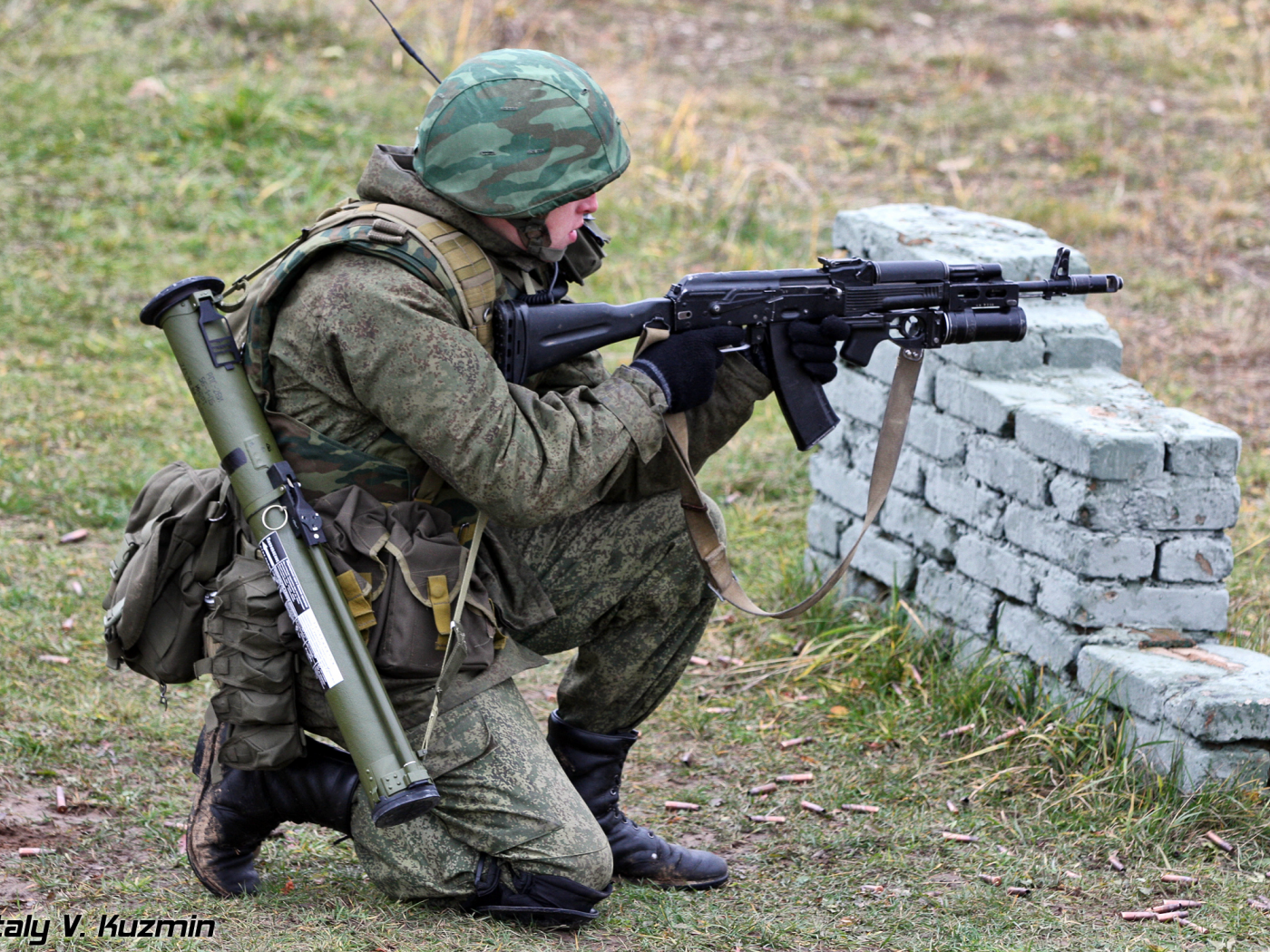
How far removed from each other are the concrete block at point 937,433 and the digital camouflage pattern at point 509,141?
1719mm

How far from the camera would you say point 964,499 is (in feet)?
13.3

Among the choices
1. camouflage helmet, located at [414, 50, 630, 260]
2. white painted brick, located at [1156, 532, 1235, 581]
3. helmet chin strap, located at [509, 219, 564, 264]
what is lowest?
white painted brick, located at [1156, 532, 1235, 581]

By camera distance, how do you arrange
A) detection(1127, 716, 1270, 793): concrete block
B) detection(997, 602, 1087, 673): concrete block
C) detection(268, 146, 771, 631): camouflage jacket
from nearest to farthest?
detection(268, 146, 771, 631): camouflage jacket < detection(1127, 716, 1270, 793): concrete block < detection(997, 602, 1087, 673): concrete block

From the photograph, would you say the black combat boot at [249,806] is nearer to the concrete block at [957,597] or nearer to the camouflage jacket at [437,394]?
the camouflage jacket at [437,394]

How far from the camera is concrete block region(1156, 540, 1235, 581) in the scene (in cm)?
366

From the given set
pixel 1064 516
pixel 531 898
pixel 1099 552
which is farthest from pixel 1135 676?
pixel 531 898

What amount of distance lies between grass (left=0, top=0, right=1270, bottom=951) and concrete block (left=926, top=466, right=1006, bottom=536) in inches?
15.5

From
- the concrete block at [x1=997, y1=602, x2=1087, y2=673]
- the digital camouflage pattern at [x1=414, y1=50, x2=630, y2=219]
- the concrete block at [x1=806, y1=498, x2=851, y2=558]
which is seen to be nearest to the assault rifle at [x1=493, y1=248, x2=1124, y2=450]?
the digital camouflage pattern at [x1=414, y1=50, x2=630, y2=219]

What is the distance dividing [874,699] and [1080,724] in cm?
67

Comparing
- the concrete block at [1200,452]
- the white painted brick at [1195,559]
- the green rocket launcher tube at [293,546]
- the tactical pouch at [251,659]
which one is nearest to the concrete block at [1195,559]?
the white painted brick at [1195,559]

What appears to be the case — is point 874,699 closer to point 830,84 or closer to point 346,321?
point 346,321

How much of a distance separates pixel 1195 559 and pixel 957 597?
2.39 ft

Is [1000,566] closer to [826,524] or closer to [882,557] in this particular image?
[882,557]

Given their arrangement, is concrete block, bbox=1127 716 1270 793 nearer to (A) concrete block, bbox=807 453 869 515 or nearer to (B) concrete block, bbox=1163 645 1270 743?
(B) concrete block, bbox=1163 645 1270 743
